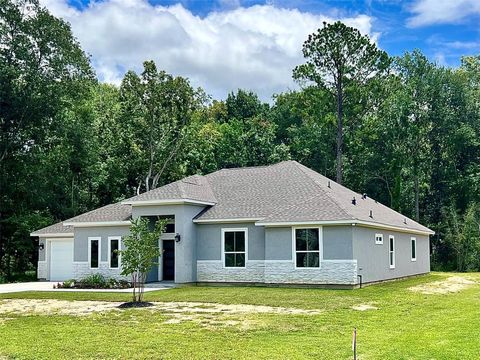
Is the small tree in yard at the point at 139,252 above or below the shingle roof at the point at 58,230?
below

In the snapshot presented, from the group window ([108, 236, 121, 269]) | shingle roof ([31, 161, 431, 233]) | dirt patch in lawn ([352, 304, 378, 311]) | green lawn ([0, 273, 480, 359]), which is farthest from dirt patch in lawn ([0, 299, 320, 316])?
window ([108, 236, 121, 269])

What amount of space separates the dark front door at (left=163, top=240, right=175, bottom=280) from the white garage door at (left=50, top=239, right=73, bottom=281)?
6307mm

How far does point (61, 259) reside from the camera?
98.1 ft

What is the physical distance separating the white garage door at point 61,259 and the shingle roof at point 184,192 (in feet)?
22.9

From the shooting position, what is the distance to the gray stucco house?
21781 millimetres

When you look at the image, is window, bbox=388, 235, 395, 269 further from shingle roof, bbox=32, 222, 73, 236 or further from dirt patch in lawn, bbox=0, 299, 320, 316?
shingle roof, bbox=32, 222, 73, 236

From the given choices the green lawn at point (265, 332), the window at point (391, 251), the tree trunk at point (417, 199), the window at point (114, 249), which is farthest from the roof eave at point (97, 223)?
the tree trunk at point (417, 199)

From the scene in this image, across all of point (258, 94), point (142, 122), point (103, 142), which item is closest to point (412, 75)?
point (258, 94)

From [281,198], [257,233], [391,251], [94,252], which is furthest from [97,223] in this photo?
[391,251]

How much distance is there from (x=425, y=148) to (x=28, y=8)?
30.1 metres

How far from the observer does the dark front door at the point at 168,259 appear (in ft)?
83.7

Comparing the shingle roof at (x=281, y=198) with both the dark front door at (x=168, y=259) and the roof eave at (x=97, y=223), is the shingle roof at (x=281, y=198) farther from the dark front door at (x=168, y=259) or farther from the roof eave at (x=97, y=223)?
the roof eave at (x=97, y=223)

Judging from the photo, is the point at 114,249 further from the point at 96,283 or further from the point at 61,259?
the point at 61,259

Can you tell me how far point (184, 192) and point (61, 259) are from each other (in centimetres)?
952
